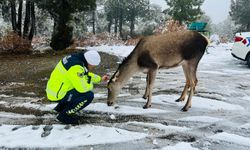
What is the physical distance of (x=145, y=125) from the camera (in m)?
7.13

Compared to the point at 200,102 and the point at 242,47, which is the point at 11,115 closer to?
the point at 200,102

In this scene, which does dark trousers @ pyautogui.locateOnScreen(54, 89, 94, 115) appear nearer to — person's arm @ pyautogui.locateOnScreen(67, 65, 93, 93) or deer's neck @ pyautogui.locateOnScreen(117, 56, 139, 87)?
person's arm @ pyautogui.locateOnScreen(67, 65, 93, 93)

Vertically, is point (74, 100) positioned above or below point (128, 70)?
below

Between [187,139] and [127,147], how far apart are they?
1.08 meters

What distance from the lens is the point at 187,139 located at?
637 cm

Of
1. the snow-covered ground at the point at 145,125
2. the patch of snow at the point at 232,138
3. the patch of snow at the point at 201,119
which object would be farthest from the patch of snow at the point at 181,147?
the patch of snow at the point at 201,119

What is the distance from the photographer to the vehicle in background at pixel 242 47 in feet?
52.4

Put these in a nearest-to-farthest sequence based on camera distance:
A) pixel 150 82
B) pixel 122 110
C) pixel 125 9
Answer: pixel 122 110
pixel 150 82
pixel 125 9

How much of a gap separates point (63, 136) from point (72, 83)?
991 mm

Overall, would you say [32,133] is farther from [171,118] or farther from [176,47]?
[176,47]

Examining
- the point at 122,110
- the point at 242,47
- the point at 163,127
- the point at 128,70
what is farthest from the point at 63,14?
the point at 163,127

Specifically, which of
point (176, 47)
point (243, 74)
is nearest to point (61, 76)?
point (176, 47)

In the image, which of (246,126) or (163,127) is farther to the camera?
(246,126)

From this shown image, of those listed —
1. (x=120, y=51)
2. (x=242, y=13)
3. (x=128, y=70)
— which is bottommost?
(x=120, y=51)
